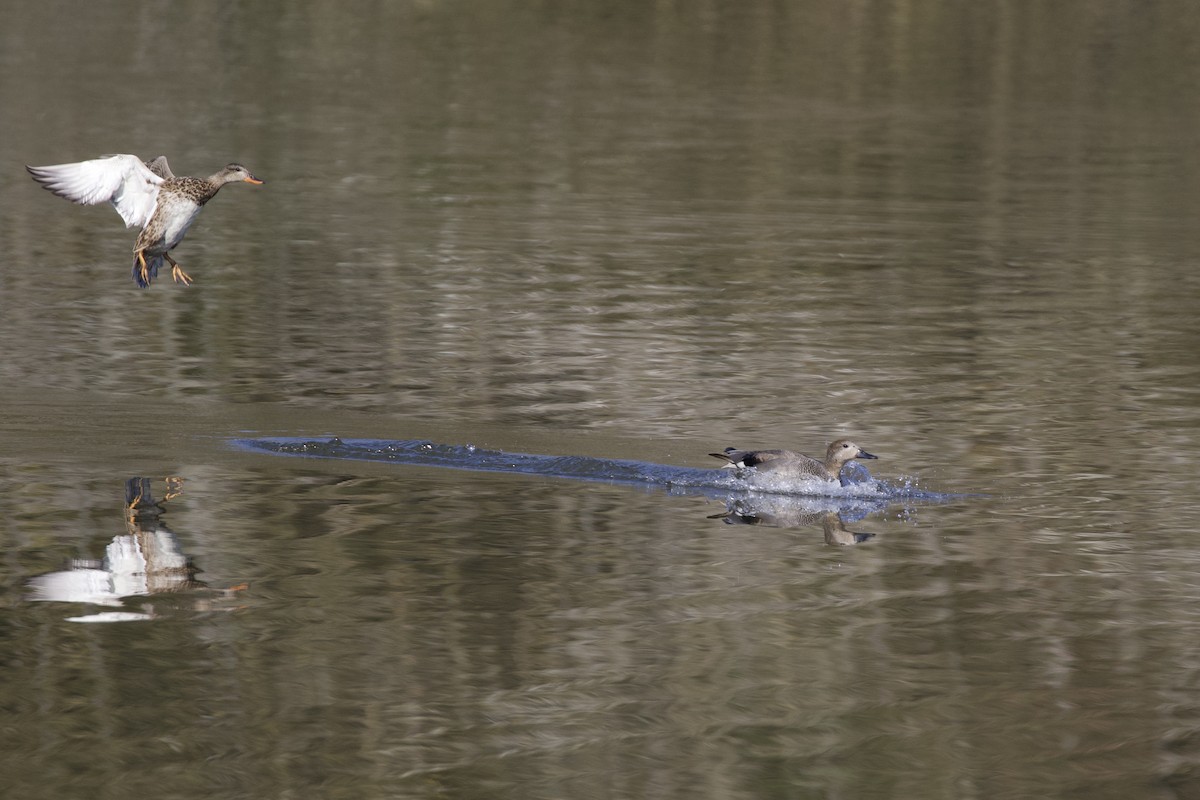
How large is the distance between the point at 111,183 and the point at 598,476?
13.0 feet

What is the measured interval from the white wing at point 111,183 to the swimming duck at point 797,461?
177 inches

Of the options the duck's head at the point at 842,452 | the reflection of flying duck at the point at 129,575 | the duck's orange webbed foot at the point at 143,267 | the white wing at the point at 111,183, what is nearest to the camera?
the reflection of flying duck at the point at 129,575

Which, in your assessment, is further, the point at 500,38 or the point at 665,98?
the point at 500,38

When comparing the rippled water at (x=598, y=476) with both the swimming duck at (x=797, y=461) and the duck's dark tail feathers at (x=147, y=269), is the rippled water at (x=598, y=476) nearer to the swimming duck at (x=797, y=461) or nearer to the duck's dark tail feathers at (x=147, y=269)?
the swimming duck at (x=797, y=461)

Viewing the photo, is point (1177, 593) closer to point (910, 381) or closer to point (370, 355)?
point (910, 381)

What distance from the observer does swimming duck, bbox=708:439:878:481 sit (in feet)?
42.8

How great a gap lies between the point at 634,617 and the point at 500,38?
4844 cm

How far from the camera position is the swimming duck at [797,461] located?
13.1 meters

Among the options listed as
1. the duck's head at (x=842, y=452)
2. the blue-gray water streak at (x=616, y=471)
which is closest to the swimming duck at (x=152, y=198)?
the blue-gray water streak at (x=616, y=471)

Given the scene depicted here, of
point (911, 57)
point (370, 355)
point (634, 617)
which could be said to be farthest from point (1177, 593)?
point (911, 57)

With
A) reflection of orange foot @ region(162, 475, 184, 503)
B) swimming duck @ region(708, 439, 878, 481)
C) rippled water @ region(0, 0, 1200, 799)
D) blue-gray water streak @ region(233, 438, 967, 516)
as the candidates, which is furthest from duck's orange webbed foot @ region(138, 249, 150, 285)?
swimming duck @ region(708, 439, 878, 481)

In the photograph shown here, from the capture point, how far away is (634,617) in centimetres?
1047

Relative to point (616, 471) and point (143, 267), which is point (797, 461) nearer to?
point (616, 471)

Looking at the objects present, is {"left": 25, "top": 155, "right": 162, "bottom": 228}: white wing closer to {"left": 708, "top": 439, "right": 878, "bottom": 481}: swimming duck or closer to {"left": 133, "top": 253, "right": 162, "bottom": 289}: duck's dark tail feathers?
{"left": 133, "top": 253, "right": 162, "bottom": 289}: duck's dark tail feathers
